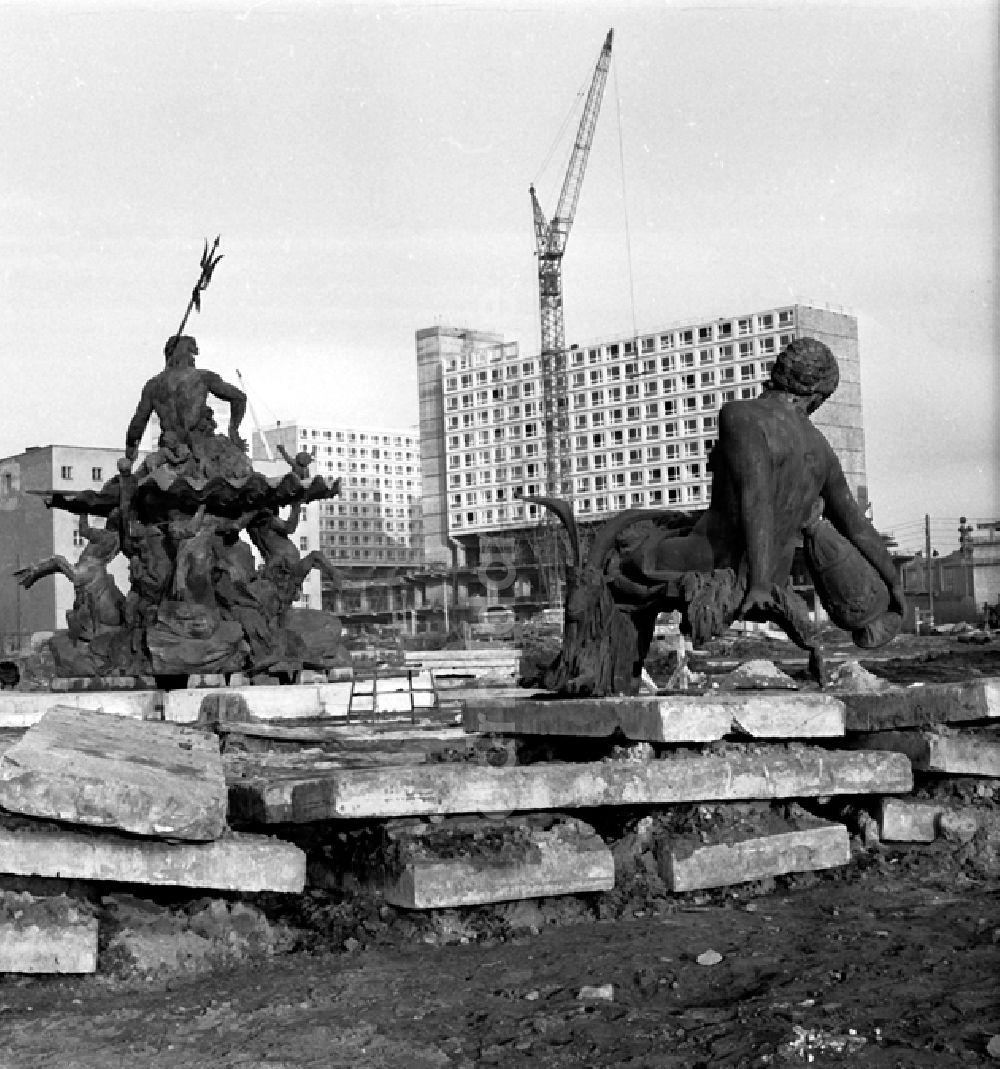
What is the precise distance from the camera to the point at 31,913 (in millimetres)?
4258

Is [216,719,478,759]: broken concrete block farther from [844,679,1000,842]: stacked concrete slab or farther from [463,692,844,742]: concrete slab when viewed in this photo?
[844,679,1000,842]: stacked concrete slab

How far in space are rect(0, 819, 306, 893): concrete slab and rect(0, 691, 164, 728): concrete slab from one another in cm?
1010

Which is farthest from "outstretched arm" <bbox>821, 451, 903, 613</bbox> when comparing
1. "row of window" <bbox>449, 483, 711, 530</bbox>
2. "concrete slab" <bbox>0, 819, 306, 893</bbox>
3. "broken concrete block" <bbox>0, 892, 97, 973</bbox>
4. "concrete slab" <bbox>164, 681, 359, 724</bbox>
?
"row of window" <bbox>449, 483, 711, 530</bbox>

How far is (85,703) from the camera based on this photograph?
46.7 ft

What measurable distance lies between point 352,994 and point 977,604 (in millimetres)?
63082

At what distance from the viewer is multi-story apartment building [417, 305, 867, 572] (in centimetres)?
9875

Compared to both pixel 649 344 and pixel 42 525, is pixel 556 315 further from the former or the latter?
pixel 42 525

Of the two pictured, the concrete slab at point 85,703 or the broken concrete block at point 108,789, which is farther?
the concrete slab at point 85,703

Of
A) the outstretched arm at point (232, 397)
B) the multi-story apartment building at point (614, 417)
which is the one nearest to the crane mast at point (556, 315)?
the multi-story apartment building at point (614, 417)

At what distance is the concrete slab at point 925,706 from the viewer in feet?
19.1

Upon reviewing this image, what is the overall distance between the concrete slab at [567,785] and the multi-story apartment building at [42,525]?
6181 cm

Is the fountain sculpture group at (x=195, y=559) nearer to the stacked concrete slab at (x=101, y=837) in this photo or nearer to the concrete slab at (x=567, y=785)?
the concrete slab at (x=567, y=785)

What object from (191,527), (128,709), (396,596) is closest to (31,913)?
(128,709)

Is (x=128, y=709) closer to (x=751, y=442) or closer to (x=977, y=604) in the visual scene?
(x=751, y=442)
